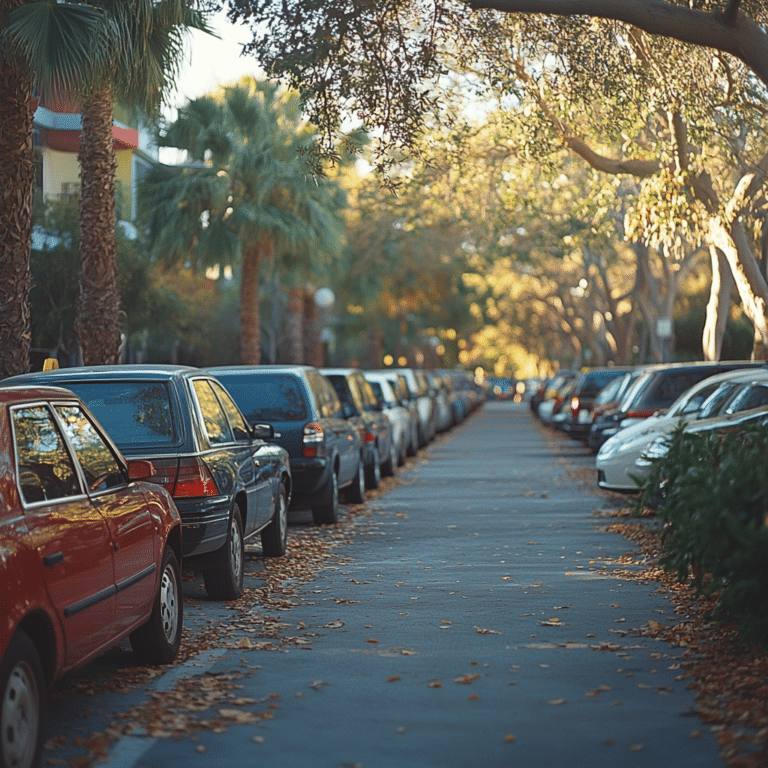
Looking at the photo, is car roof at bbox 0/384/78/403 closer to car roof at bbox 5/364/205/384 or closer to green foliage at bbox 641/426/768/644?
car roof at bbox 5/364/205/384

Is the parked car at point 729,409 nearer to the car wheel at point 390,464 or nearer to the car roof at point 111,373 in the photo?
the car roof at point 111,373

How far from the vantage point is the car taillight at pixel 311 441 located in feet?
49.9

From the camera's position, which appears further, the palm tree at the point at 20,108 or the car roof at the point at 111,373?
the palm tree at the point at 20,108

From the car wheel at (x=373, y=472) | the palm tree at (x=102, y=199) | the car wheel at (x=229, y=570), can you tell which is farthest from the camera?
the car wheel at (x=373, y=472)

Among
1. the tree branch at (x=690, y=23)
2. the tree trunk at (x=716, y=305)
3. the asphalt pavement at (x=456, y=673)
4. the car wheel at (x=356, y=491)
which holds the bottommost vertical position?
the asphalt pavement at (x=456, y=673)

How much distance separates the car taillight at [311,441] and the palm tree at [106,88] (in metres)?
4.14

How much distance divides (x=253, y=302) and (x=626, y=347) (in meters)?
19.1

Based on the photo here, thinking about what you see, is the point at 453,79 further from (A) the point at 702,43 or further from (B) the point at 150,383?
(B) the point at 150,383

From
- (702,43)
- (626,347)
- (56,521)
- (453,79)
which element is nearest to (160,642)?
(56,521)

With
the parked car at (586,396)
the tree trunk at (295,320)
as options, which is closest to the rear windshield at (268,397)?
the parked car at (586,396)

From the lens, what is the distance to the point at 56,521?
6078 mm

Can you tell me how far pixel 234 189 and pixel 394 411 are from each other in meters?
8.41

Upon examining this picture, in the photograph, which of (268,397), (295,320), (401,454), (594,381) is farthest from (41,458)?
(295,320)

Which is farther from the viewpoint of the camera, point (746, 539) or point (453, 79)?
point (453, 79)
